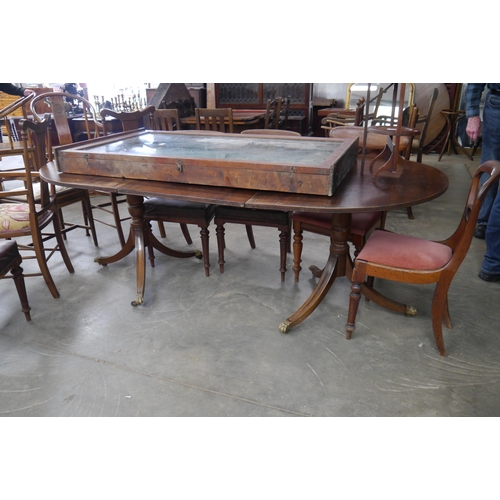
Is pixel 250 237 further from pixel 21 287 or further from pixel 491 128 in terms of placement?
pixel 491 128

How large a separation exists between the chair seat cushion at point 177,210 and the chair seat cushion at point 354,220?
584 mm

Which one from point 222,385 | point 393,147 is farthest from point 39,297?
point 393,147

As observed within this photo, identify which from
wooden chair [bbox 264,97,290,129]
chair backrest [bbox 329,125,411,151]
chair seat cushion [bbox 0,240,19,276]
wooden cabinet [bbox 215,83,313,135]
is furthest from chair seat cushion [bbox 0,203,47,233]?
wooden cabinet [bbox 215,83,313,135]

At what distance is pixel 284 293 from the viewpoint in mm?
2717

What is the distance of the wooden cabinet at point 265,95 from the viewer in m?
6.16

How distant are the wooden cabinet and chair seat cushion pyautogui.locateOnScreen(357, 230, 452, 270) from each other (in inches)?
169

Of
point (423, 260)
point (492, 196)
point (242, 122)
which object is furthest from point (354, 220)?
point (242, 122)

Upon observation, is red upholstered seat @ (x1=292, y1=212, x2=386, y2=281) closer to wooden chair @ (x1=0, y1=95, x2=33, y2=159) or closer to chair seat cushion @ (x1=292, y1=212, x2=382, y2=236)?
chair seat cushion @ (x1=292, y1=212, x2=382, y2=236)

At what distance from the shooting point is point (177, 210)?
2.74 meters

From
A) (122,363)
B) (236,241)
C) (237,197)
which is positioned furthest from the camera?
(236,241)

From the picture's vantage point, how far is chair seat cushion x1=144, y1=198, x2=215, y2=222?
8.90ft

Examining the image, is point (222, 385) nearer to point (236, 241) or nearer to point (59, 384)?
point (59, 384)

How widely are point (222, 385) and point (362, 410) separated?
2.10ft

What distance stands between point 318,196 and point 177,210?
1152mm
